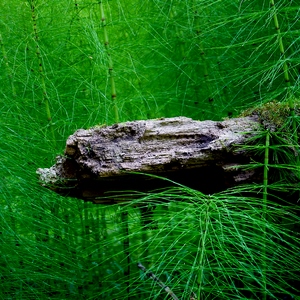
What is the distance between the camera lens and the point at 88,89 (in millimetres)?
2859

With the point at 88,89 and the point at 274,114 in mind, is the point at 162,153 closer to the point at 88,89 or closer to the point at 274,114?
the point at 274,114

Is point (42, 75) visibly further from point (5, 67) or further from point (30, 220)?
point (30, 220)

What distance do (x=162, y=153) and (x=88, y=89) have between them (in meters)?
1.08

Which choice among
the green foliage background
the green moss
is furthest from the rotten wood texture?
the green foliage background

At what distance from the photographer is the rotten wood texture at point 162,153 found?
75.7 inches

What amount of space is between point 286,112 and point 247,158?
0.27m

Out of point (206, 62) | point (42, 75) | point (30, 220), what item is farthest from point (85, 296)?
point (206, 62)

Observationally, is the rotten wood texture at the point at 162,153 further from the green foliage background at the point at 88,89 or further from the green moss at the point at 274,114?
the green foliage background at the point at 88,89

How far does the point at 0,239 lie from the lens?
7.14ft

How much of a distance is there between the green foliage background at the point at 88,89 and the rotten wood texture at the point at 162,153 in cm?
16

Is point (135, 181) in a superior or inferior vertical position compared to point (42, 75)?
inferior

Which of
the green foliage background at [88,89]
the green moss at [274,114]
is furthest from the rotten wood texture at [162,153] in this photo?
the green foliage background at [88,89]

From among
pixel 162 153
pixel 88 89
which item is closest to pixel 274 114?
pixel 162 153

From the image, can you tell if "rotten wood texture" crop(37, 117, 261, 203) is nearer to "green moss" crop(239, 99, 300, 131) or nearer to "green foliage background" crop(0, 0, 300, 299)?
"green moss" crop(239, 99, 300, 131)
